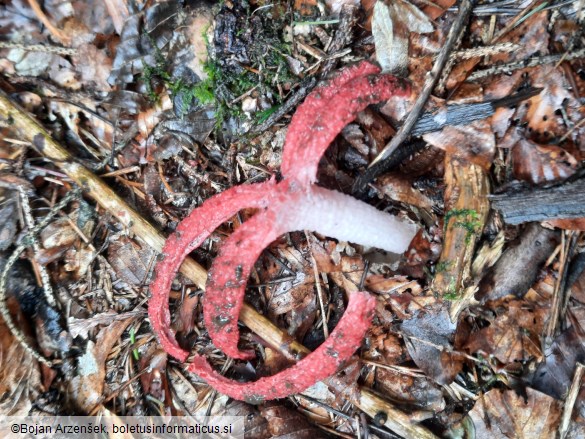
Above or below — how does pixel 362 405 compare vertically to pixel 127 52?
below

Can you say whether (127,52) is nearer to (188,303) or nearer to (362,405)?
(188,303)

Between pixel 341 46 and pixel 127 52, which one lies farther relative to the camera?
pixel 127 52

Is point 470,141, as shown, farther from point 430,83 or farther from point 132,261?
point 132,261

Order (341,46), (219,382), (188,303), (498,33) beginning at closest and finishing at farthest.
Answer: (498,33)
(341,46)
(219,382)
(188,303)

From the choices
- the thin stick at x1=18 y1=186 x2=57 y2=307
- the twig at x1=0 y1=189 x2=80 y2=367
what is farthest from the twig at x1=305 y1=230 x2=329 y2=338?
the thin stick at x1=18 y1=186 x2=57 y2=307

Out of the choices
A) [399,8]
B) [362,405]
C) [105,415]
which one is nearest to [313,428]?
[362,405]

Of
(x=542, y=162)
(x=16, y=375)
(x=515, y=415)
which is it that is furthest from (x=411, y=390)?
(x=16, y=375)
